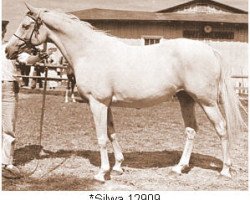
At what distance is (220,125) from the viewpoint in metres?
5.98

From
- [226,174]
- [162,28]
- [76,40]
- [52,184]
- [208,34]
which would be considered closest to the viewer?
[52,184]

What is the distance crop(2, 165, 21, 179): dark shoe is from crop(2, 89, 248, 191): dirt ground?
0.11 m

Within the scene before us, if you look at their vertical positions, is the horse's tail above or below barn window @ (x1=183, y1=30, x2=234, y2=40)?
below

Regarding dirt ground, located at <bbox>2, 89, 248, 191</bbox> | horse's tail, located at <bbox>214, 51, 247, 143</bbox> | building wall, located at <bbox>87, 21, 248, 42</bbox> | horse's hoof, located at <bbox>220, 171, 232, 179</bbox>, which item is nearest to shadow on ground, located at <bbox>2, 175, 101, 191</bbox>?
dirt ground, located at <bbox>2, 89, 248, 191</bbox>

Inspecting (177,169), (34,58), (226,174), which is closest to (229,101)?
(226,174)

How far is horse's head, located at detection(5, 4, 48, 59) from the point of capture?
5.97 m

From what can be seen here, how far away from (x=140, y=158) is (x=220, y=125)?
1846 mm

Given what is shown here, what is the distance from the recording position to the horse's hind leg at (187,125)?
20.8 ft

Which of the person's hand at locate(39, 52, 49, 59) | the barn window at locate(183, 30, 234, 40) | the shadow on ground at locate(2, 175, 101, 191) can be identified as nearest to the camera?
the shadow on ground at locate(2, 175, 101, 191)

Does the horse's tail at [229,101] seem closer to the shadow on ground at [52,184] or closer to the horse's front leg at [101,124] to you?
the horse's front leg at [101,124]

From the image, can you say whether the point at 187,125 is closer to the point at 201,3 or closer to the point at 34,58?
the point at 34,58

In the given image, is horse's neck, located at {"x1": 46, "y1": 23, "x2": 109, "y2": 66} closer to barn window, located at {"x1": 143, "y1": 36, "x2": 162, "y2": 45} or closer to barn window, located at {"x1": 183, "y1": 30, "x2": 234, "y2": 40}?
barn window, located at {"x1": 143, "y1": 36, "x2": 162, "y2": 45}

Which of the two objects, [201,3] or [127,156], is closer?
[127,156]

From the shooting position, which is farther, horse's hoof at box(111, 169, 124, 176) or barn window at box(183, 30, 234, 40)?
barn window at box(183, 30, 234, 40)
